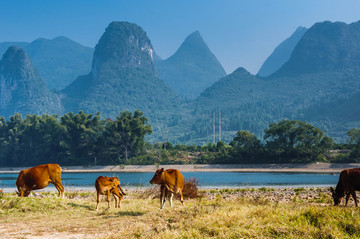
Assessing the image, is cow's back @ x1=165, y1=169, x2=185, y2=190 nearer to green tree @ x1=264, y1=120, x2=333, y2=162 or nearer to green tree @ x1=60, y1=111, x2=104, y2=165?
green tree @ x1=264, y1=120, x2=333, y2=162

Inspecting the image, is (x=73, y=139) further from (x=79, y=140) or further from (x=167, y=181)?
(x=167, y=181)

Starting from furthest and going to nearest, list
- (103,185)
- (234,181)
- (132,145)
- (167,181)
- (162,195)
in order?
1. (132,145)
2. (234,181)
3. (103,185)
4. (162,195)
5. (167,181)

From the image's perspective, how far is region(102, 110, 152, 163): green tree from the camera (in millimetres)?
83312

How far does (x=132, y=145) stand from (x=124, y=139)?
7.31 ft

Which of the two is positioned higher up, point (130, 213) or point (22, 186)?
point (22, 186)

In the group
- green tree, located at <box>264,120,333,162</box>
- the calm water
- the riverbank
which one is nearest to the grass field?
the calm water

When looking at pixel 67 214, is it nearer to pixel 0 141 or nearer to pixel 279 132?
pixel 279 132

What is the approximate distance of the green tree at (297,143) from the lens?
70.2 meters

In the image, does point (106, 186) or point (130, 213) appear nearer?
point (130, 213)

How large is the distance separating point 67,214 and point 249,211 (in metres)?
5.12

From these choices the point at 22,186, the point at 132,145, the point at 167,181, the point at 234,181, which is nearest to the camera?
the point at 167,181

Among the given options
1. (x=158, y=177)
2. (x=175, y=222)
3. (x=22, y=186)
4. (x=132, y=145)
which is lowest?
(x=175, y=222)

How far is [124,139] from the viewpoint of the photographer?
84375 mm

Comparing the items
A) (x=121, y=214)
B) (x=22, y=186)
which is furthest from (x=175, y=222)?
(x=22, y=186)
